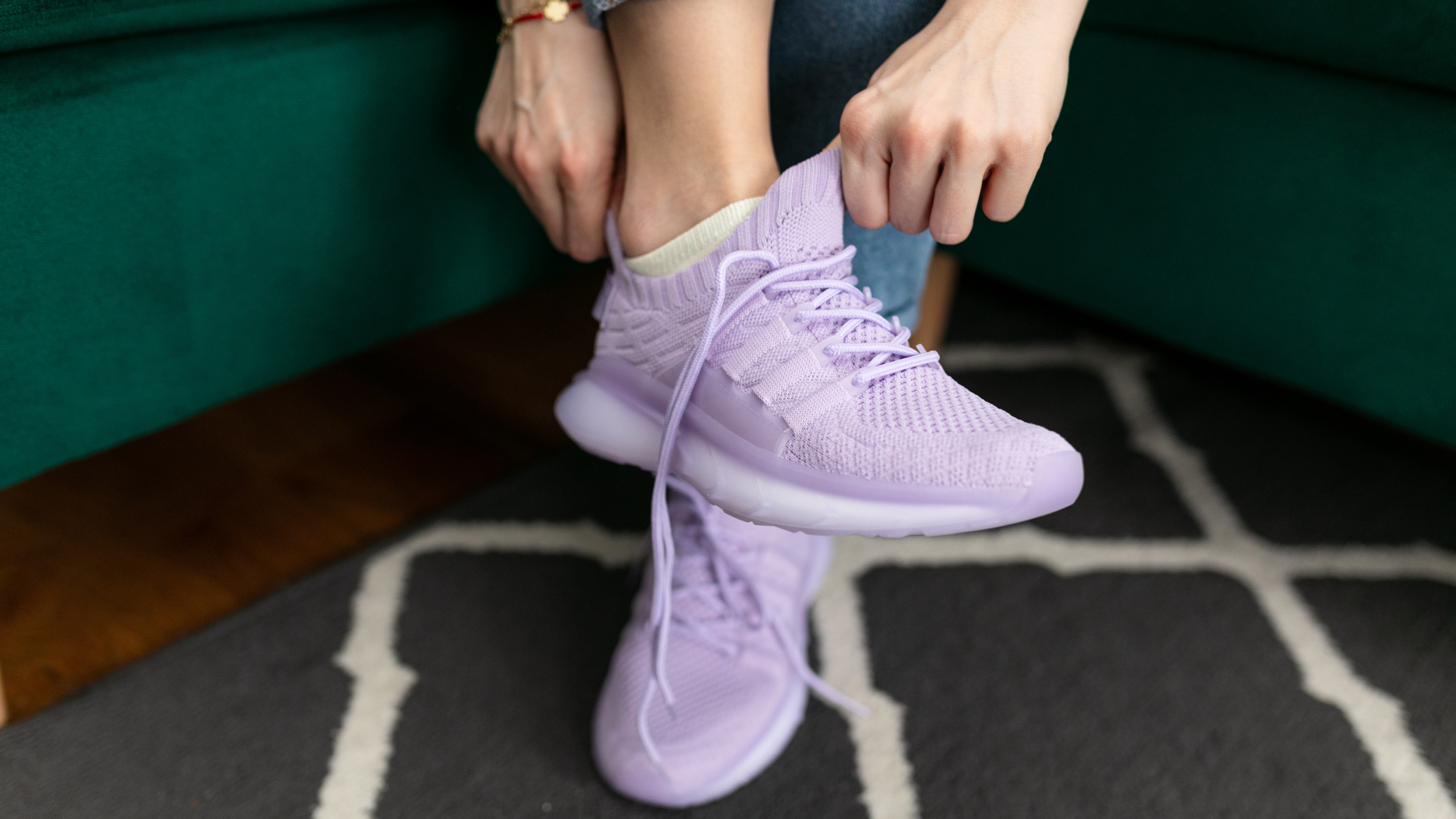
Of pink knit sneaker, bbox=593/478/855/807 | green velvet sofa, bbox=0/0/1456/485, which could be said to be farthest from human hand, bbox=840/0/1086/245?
green velvet sofa, bbox=0/0/1456/485

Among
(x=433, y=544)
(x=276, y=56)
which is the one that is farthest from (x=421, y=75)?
(x=433, y=544)

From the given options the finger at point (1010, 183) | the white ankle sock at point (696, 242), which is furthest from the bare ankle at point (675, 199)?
the finger at point (1010, 183)

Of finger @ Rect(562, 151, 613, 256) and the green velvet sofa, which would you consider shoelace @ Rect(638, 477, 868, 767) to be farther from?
the green velvet sofa

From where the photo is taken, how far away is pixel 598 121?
1.78ft

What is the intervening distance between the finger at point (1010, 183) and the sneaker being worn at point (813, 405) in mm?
72

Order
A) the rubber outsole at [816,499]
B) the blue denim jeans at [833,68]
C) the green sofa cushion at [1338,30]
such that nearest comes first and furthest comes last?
the rubber outsole at [816,499], the blue denim jeans at [833,68], the green sofa cushion at [1338,30]

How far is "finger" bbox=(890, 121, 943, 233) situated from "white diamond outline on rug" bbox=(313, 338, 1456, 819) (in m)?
0.33

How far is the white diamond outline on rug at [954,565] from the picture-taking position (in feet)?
1.89

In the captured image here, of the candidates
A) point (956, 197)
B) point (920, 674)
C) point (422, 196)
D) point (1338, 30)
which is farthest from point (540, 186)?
point (1338, 30)

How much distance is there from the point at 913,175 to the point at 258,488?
635mm

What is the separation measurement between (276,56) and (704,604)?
1.40ft

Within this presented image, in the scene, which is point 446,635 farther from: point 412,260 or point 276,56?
point 276,56

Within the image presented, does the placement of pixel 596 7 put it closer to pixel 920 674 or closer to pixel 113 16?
pixel 113 16

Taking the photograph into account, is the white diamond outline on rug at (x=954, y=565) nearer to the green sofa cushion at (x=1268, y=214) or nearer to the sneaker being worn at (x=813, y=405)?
the green sofa cushion at (x=1268, y=214)
